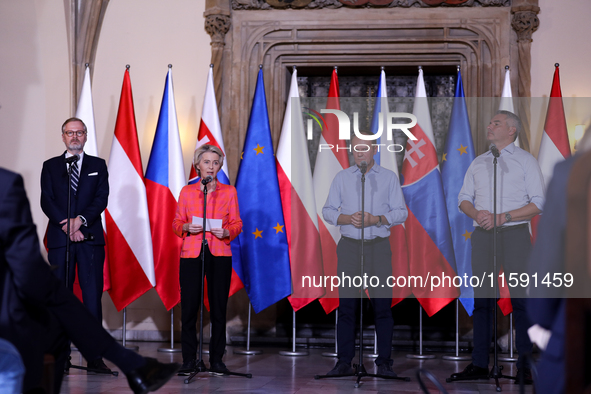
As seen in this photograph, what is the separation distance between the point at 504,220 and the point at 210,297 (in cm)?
209

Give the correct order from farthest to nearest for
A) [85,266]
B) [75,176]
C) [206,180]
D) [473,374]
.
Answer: [75,176], [85,266], [473,374], [206,180]

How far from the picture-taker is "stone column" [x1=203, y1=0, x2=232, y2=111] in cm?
612

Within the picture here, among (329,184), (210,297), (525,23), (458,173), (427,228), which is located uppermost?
(525,23)

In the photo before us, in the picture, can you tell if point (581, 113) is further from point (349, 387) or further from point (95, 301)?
point (95, 301)

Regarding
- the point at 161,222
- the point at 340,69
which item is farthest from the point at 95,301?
the point at 340,69

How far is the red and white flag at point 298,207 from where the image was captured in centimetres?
536

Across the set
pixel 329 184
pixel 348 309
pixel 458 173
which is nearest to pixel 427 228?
pixel 458 173

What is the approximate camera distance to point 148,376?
7.27ft

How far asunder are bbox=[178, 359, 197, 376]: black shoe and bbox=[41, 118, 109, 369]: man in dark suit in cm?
60

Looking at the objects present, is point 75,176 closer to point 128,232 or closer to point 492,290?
point 128,232

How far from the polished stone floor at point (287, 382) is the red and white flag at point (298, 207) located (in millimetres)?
644

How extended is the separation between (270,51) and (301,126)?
1105 mm

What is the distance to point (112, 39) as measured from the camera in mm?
6391

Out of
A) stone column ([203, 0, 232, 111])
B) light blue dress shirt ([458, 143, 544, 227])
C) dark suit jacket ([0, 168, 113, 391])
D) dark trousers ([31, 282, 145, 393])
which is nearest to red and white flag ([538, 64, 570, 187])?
light blue dress shirt ([458, 143, 544, 227])
